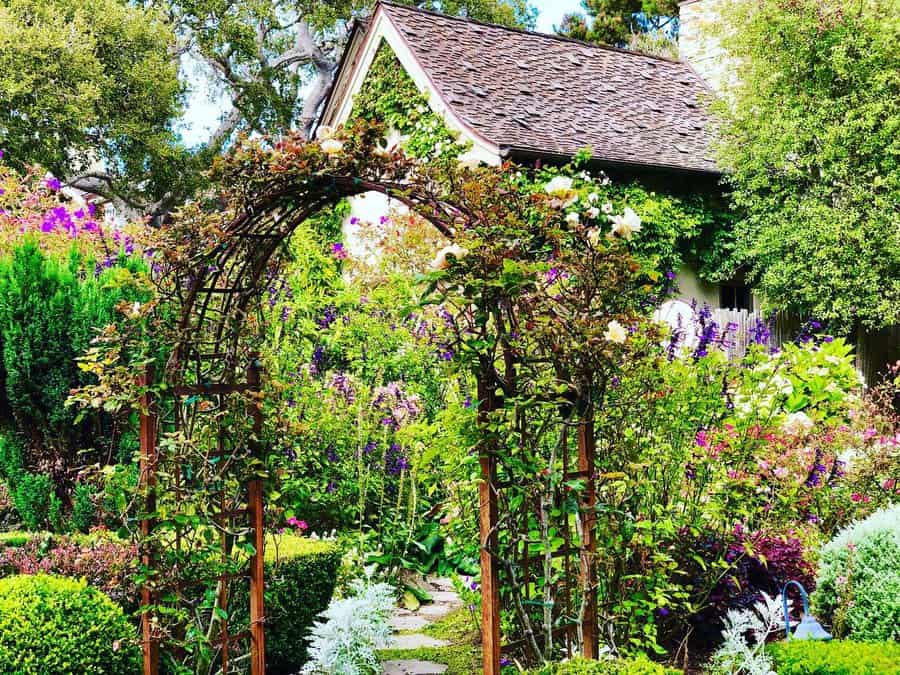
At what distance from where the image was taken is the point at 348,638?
3854 millimetres

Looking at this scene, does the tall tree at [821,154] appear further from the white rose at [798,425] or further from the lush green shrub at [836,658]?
the lush green shrub at [836,658]

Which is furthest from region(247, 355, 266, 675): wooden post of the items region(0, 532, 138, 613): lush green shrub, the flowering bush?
the flowering bush

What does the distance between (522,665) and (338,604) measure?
0.94 meters

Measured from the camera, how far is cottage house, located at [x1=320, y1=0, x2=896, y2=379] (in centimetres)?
1164

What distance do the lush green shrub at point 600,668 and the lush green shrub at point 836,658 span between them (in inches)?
26.7

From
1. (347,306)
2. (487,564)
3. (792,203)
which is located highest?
(792,203)

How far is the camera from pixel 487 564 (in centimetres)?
287

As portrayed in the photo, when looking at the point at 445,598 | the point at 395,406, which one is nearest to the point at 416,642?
the point at 445,598

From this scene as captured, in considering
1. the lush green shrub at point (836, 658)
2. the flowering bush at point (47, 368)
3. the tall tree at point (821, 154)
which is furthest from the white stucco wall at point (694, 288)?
the lush green shrub at point (836, 658)

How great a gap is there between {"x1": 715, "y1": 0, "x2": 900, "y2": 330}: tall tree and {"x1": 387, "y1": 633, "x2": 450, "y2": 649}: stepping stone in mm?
8784

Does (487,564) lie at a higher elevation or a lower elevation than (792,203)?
lower

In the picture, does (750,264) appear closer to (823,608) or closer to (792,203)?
(792,203)

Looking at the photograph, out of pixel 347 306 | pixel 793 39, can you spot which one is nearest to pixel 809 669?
pixel 347 306

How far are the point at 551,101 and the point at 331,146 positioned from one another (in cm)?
1030
